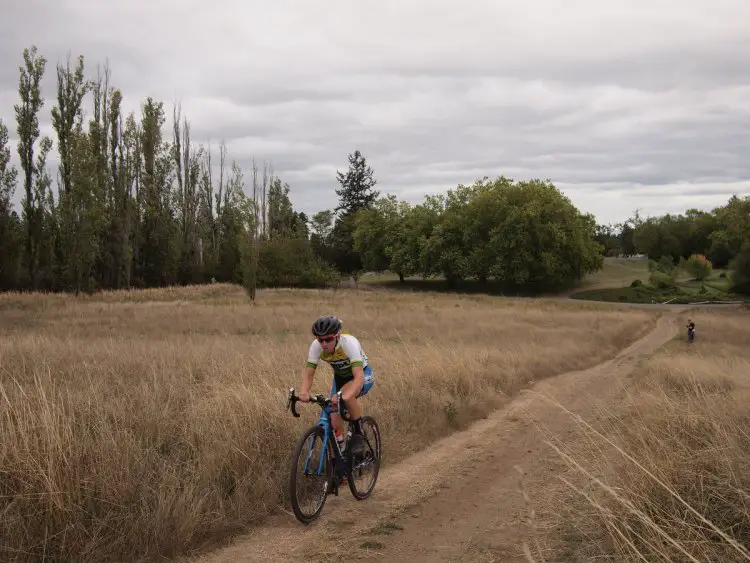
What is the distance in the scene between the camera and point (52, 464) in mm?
4746

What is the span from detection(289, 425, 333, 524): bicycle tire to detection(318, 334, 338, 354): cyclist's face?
756 millimetres

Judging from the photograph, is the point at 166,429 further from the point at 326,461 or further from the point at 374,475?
the point at 374,475

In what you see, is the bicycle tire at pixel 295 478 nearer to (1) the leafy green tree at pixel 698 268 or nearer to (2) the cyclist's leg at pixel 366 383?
(2) the cyclist's leg at pixel 366 383

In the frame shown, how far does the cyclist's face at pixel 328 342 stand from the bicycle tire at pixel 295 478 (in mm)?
756

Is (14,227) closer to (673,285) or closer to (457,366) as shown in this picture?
(457,366)

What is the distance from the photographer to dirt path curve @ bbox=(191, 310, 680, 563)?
481cm

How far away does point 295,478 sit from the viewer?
5.07 m

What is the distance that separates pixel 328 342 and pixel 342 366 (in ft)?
1.35

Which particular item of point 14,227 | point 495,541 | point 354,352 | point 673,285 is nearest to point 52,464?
point 354,352

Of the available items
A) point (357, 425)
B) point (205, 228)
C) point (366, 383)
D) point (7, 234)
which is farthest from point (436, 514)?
point (205, 228)

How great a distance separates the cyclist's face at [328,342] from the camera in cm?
565

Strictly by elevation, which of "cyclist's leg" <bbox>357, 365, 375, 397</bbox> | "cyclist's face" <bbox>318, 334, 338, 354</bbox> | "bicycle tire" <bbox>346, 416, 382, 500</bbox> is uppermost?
"cyclist's face" <bbox>318, 334, 338, 354</bbox>

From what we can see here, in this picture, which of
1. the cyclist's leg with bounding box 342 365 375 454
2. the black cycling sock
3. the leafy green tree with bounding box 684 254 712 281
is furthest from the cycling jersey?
the leafy green tree with bounding box 684 254 712 281

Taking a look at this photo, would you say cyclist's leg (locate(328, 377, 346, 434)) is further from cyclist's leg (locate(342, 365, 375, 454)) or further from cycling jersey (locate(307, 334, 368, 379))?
cycling jersey (locate(307, 334, 368, 379))
